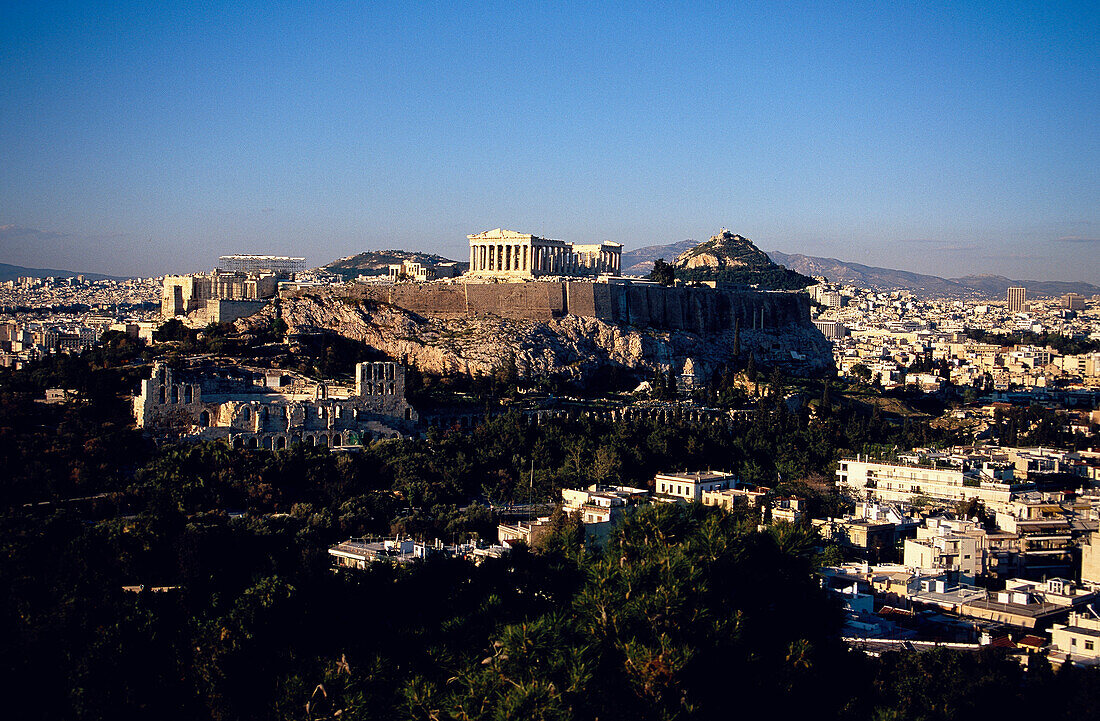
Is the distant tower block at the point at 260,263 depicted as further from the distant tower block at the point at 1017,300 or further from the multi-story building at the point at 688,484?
the distant tower block at the point at 1017,300

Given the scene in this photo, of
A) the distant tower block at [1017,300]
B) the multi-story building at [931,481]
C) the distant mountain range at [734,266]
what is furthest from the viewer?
the distant tower block at [1017,300]

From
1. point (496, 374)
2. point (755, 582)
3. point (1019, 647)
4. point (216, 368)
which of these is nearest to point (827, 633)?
point (755, 582)

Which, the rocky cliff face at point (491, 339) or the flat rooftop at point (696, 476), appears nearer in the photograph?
the flat rooftop at point (696, 476)

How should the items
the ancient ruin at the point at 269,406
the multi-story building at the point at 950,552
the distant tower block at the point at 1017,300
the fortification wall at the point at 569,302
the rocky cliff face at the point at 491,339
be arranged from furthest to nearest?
1. the distant tower block at the point at 1017,300
2. the fortification wall at the point at 569,302
3. the rocky cliff face at the point at 491,339
4. the ancient ruin at the point at 269,406
5. the multi-story building at the point at 950,552

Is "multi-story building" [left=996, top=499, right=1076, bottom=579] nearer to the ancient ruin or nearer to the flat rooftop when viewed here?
the flat rooftop

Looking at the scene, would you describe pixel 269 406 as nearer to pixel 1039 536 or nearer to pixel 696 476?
pixel 696 476

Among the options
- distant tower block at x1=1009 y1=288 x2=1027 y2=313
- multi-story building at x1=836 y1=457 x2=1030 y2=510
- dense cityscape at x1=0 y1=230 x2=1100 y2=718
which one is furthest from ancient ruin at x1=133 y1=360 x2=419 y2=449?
distant tower block at x1=1009 y1=288 x2=1027 y2=313

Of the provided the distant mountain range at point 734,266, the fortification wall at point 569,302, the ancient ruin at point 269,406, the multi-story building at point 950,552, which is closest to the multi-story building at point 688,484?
the multi-story building at point 950,552
